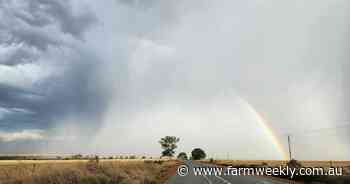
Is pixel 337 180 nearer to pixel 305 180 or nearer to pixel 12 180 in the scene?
pixel 305 180

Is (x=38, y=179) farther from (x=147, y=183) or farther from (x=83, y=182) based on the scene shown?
(x=147, y=183)

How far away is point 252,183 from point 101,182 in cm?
1166

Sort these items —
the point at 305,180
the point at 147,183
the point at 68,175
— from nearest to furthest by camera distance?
the point at 68,175, the point at 147,183, the point at 305,180

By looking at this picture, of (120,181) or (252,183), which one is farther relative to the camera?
(252,183)

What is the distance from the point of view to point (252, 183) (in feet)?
78.6

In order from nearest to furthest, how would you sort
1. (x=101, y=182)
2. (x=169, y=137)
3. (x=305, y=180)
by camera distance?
1. (x=101, y=182)
2. (x=305, y=180)
3. (x=169, y=137)

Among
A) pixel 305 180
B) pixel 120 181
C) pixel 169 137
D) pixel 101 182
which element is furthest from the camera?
pixel 169 137

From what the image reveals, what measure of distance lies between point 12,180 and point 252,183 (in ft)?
53.6

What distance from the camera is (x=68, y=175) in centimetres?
1741

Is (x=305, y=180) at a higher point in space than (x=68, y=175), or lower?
lower

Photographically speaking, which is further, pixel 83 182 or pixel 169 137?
pixel 169 137

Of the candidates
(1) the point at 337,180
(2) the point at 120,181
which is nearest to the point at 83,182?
(2) the point at 120,181

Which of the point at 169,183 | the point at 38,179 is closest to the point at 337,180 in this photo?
the point at 169,183

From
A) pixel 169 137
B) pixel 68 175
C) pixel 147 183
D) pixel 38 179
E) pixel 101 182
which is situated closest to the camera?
pixel 38 179
